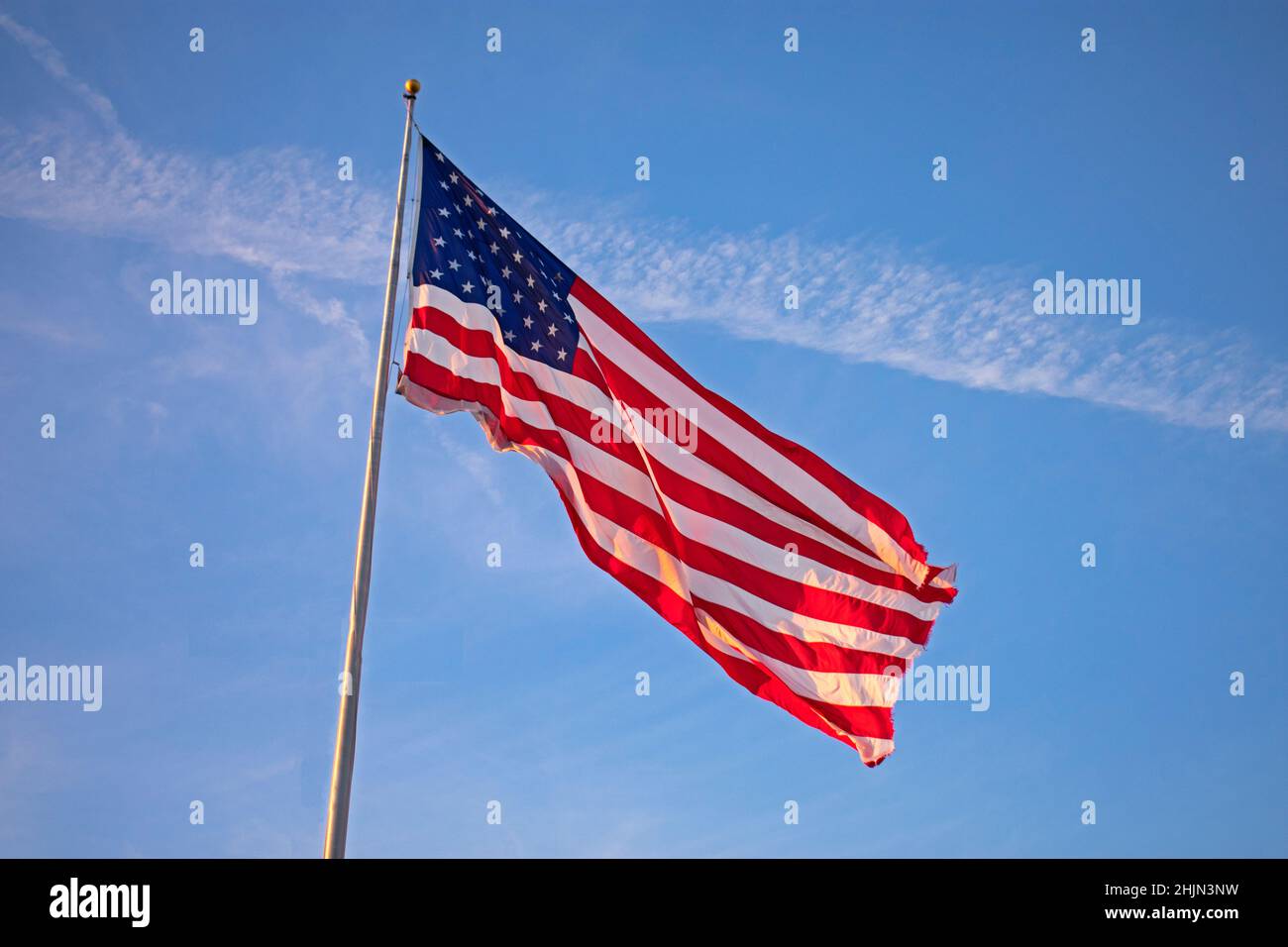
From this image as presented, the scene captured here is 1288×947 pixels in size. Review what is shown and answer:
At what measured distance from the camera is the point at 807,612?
1816 centimetres

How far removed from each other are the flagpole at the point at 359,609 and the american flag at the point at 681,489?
3.11 ft

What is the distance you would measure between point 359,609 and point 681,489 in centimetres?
543

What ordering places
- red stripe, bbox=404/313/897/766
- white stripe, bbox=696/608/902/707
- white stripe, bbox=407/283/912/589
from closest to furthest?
red stripe, bbox=404/313/897/766 → white stripe, bbox=407/283/912/589 → white stripe, bbox=696/608/902/707

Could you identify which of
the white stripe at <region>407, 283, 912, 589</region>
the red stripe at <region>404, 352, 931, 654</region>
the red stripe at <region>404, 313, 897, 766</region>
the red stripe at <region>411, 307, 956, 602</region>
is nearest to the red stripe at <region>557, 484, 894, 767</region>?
the red stripe at <region>404, 313, 897, 766</region>

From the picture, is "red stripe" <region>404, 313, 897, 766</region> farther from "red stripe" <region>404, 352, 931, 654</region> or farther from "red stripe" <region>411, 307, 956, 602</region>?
"red stripe" <region>411, 307, 956, 602</region>

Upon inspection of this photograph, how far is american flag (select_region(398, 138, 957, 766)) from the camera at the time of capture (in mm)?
17422

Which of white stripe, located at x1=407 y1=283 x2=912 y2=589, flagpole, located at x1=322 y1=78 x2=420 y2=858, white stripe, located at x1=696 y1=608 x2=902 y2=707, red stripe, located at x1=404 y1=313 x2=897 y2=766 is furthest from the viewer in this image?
white stripe, located at x1=696 y1=608 x2=902 y2=707

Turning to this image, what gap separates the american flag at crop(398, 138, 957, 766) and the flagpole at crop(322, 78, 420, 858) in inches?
37.3

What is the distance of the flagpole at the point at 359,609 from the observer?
13.3 m

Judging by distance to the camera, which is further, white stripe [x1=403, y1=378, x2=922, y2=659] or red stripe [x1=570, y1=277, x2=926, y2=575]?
red stripe [x1=570, y1=277, x2=926, y2=575]

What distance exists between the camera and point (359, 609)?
46.6 ft
